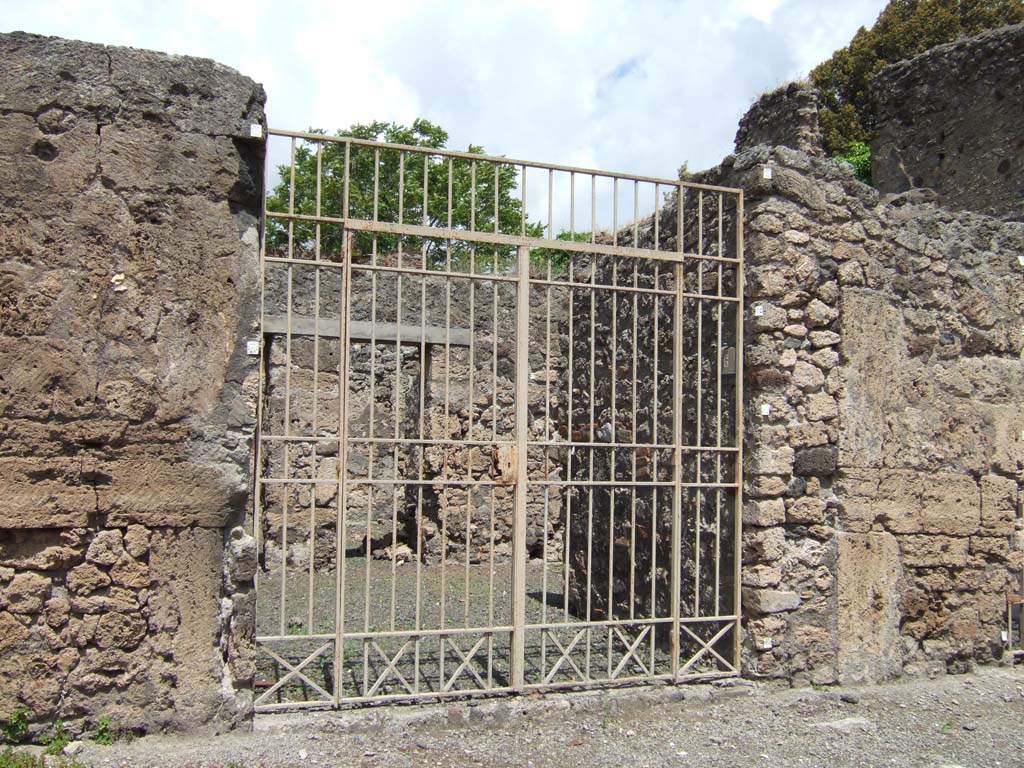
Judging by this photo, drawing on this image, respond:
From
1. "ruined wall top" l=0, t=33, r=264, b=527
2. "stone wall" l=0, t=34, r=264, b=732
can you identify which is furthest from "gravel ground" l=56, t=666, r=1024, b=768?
"ruined wall top" l=0, t=33, r=264, b=527

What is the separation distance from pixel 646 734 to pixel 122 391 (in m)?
2.83

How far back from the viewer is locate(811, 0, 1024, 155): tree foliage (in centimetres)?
1939

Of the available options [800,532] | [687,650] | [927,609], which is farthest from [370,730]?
[927,609]

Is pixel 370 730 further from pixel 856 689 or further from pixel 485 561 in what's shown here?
pixel 485 561

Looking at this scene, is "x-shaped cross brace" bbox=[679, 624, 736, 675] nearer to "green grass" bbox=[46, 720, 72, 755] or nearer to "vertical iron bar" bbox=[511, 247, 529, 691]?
"vertical iron bar" bbox=[511, 247, 529, 691]

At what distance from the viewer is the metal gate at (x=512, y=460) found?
4.48 meters

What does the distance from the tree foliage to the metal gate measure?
13.1 metres

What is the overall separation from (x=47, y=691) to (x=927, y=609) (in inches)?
182

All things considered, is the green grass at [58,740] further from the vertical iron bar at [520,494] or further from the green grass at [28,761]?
the vertical iron bar at [520,494]

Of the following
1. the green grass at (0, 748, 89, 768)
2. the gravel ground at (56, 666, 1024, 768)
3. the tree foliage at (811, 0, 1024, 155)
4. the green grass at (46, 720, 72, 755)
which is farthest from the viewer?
the tree foliage at (811, 0, 1024, 155)

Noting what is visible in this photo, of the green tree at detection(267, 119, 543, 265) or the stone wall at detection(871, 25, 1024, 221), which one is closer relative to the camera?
the stone wall at detection(871, 25, 1024, 221)

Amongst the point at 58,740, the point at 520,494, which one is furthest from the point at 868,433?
the point at 58,740

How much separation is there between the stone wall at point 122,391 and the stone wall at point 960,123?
22.0 ft

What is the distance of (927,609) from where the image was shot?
5414 millimetres
